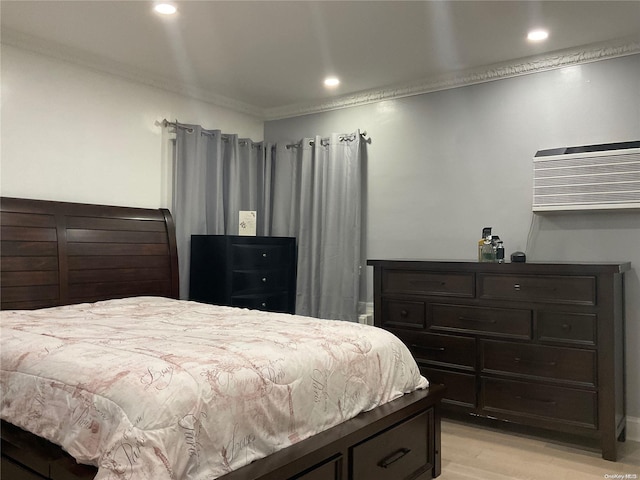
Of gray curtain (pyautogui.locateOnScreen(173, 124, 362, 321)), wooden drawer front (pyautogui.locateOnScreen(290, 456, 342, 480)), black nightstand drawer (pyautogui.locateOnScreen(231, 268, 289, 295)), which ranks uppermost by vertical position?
gray curtain (pyautogui.locateOnScreen(173, 124, 362, 321))

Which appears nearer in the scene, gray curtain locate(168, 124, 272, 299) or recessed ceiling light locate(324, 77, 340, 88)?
recessed ceiling light locate(324, 77, 340, 88)

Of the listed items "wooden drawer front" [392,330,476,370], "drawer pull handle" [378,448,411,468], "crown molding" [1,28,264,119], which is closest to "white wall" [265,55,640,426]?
"wooden drawer front" [392,330,476,370]

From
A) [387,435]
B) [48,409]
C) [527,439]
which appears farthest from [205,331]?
[527,439]

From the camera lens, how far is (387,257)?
4250 millimetres

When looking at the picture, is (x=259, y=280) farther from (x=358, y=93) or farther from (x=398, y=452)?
(x=398, y=452)

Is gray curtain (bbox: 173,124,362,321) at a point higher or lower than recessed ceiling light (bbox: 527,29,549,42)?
lower

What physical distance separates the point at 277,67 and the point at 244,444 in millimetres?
2863

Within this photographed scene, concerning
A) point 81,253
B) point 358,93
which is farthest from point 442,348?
point 81,253

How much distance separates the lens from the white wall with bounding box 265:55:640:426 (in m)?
3.28

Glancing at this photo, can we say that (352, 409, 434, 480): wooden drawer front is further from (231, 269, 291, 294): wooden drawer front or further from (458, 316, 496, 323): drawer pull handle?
(231, 269, 291, 294): wooden drawer front

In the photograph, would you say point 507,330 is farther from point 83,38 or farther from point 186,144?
point 83,38

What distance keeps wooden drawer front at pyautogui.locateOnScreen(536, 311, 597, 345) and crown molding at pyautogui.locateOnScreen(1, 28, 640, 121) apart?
1667 mm

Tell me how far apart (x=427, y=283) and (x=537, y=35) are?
1.67 metres

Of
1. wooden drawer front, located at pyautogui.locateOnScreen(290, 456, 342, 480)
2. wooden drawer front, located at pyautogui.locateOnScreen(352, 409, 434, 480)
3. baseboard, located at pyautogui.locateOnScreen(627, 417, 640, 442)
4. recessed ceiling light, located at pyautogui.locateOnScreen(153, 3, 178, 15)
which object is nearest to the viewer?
wooden drawer front, located at pyautogui.locateOnScreen(290, 456, 342, 480)
